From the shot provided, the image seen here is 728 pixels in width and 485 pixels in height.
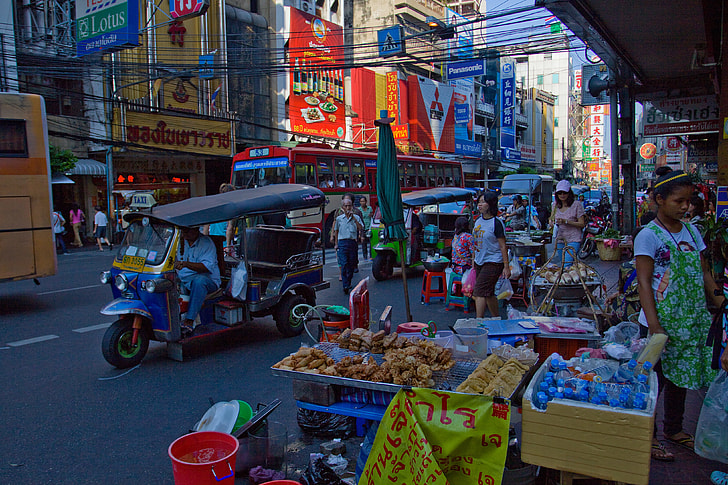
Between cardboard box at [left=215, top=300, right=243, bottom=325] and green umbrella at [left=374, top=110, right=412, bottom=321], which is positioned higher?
green umbrella at [left=374, top=110, right=412, bottom=321]

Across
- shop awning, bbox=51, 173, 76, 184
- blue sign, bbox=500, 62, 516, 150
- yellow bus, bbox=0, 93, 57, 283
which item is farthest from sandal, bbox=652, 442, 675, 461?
blue sign, bbox=500, 62, 516, 150

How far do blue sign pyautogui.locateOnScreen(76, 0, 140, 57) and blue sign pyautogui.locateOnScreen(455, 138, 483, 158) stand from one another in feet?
105

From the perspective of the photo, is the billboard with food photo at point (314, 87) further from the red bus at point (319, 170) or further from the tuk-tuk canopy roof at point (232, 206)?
the tuk-tuk canopy roof at point (232, 206)

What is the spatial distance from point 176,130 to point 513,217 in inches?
634

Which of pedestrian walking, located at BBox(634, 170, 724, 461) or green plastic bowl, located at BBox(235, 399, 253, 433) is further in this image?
green plastic bowl, located at BBox(235, 399, 253, 433)

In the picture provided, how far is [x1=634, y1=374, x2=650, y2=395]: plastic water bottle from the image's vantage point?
9.84 ft

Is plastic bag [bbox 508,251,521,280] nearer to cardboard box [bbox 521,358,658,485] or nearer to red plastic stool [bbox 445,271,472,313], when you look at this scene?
red plastic stool [bbox 445,271,472,313]

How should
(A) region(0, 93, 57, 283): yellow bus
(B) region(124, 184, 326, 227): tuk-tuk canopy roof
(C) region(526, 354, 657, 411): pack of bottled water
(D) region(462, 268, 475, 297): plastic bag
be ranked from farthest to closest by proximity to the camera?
(A) region(0, 93, 57, 283): yellow bus, (D) region(462, 268, 475, 297): plastic bag, (B) region(124, 184, 326, 227): tuk-tuk canopy roof, (C) region(526, 354, 657, 411): pack of bottled water

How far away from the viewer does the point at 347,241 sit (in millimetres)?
10375

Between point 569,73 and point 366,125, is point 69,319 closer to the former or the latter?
point 366,125

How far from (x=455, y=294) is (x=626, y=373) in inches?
233

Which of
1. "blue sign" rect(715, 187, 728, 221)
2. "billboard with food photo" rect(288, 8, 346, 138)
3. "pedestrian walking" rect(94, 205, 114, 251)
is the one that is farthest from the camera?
"billboard with food photo" rect(288, 8, 346, 138)

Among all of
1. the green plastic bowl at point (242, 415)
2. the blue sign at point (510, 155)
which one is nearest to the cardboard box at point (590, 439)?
the green plastic bowl at point (242, 415)

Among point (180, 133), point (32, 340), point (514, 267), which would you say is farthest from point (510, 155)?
point (32, 340)
